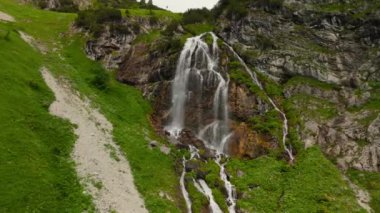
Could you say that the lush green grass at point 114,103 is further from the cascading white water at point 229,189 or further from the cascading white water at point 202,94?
the cascading white water at point 229,189

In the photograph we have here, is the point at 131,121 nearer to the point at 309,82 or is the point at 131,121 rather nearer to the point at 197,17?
the point at 309,82

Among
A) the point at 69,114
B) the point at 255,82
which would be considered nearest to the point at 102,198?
the point at 69,114

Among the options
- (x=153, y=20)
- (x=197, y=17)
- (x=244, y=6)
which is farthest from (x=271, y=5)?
(x=153, y=20)

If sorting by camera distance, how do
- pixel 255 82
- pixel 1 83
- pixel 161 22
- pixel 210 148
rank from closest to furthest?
1. pixel 1 83
2. pixel 210 148
3. pixel 255 82
4. pixel 161 22

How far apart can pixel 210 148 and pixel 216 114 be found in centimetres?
522

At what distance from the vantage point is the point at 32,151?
32.3 meters

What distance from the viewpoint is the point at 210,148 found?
45.0 meters

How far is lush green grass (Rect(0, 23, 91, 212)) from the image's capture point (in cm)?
2805

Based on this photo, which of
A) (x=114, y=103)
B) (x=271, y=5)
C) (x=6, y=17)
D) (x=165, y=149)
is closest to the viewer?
(x=165, y=149)

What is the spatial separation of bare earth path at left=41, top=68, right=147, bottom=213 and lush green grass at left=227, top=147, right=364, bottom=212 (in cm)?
1012

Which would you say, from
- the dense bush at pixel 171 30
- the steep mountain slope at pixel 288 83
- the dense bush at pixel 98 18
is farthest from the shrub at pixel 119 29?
the dense bush at pixel 171 30

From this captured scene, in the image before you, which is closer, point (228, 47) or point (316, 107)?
point (316, 107)

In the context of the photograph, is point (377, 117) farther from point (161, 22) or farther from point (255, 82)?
point (161, 22)

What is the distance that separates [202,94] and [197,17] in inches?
868
